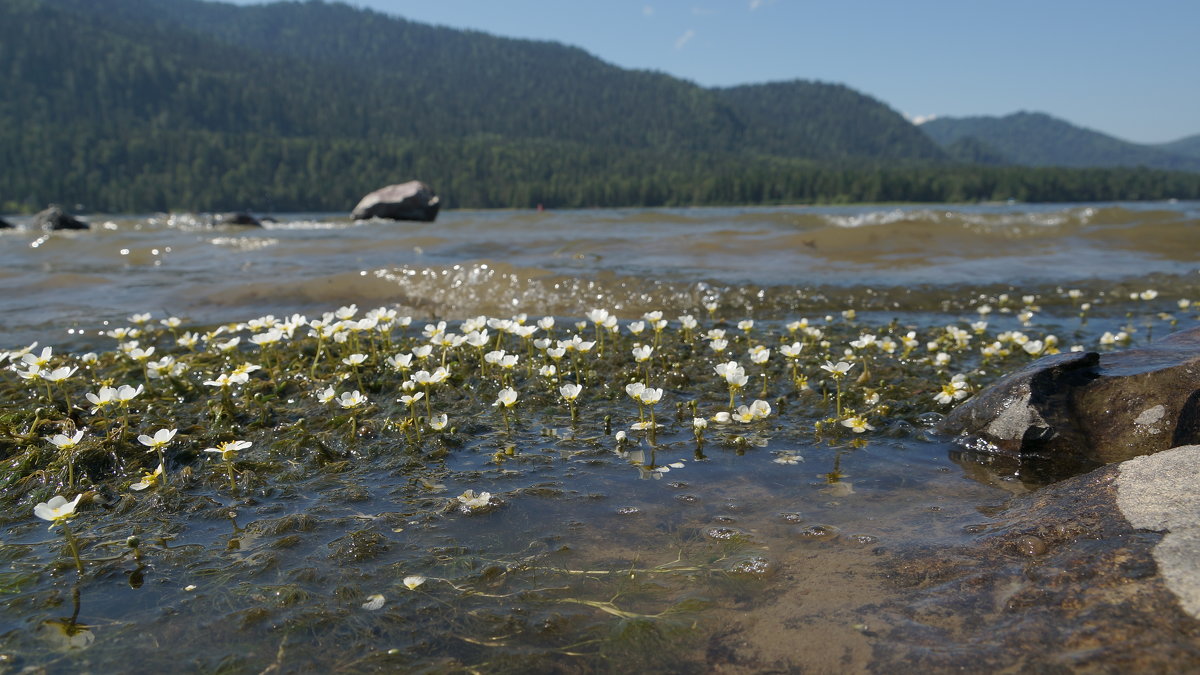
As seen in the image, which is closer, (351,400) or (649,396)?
(649,396)

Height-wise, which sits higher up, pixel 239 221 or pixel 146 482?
pixel 239 221

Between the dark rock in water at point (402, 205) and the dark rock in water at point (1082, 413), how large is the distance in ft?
84.5

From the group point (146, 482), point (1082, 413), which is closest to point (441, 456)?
point (146, 482)

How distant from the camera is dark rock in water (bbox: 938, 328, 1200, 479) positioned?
4.14m

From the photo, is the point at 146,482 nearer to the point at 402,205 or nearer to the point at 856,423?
the point at 856,423

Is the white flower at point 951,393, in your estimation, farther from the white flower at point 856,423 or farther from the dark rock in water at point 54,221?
the dark rock in water at point 54,221

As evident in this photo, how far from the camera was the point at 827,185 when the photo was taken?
132 metres

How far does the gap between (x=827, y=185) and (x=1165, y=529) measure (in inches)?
5478

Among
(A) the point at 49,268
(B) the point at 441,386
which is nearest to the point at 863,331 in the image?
(B) the point at 441,386

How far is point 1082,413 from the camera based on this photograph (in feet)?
14.6

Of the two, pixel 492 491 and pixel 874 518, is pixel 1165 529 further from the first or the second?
pixel 492 491

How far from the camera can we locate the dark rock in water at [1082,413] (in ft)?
13.6

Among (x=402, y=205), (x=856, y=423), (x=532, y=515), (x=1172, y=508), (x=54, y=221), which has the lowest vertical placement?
(x=532, y=515)

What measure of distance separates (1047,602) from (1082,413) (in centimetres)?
268
